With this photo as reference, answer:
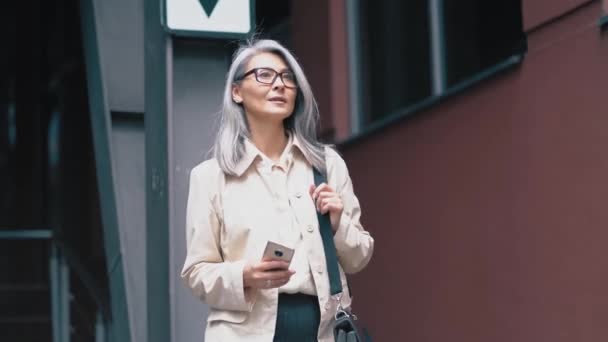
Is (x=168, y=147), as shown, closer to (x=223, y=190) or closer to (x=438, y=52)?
(x=223, y=190)

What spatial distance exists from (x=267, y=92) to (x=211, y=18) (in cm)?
106

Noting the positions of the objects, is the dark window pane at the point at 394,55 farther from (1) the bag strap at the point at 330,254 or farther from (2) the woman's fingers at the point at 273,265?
(2) the woman's fingers at the point at 273,265

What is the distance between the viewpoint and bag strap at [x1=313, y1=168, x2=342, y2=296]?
12.9ft

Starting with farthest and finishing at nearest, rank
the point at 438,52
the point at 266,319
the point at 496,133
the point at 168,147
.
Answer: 1. the point at 438,52
2. the point at 496,133
3. the point at 168,147
4. the point at 266,319

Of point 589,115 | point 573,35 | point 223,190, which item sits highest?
point 573,35

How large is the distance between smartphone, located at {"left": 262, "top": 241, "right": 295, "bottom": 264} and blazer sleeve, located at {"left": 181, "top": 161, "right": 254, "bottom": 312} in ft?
0.59

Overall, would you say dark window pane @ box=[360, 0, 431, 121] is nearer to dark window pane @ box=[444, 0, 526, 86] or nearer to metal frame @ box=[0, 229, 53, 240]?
dark window pane @ box=[444, 0, 526, 86]

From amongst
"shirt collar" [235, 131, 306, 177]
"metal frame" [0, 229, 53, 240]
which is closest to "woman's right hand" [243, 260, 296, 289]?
"shirt collar" [235, 131, 306, 177]

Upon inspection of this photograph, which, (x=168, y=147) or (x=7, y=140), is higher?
(x=7, y=140)

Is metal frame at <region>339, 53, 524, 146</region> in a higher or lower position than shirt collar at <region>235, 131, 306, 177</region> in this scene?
higher

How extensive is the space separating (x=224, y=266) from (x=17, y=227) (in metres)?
12.7

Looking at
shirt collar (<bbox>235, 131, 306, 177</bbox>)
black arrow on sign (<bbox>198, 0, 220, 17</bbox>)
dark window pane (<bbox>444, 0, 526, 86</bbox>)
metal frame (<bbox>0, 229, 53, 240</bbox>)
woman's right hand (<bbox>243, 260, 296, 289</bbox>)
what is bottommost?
woman's right hand (<bbox>243, 260, 296, 289</bbox>)

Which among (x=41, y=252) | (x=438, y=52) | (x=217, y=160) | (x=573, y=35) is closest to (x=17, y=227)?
(x=41, y=252)

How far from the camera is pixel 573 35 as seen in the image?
6992 millimetres
